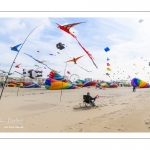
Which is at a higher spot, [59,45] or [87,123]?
[59,45]

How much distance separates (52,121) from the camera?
275 inches
